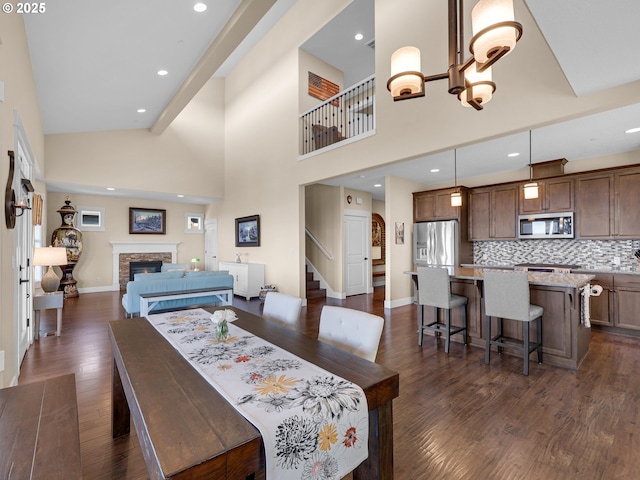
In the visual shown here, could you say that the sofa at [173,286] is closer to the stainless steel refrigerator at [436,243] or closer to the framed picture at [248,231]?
the framed picture at [248,231]

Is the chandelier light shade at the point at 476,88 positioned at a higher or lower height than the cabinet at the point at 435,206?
higher

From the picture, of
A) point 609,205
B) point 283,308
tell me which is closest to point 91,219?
point 283,308

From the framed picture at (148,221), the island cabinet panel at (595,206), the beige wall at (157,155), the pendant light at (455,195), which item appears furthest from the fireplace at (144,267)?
the island cabinet panel at (595,206)

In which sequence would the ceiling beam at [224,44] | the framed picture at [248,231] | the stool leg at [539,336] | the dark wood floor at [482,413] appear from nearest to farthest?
the dark wood floor at [482,413] < the stool leg at [539,336] < the ceiling beam at [224,44] < the framed picture at [248,231]

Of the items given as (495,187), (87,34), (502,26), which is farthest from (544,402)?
(87,34)

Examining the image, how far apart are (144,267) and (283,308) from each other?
8237 mm

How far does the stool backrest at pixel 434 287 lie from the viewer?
371 centimetres

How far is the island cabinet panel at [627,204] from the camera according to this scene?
14.3 feet

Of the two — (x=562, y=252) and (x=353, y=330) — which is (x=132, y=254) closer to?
(x=353, y=330)

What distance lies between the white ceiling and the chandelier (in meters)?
0.45

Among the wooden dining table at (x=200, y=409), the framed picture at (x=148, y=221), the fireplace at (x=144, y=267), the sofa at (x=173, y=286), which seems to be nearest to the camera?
the wooden dining table at (x=200, y=409)

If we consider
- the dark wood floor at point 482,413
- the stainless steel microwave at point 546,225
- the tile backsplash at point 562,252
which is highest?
the stainless steel microwave at point 546,225

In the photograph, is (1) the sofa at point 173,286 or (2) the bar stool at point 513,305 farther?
(1) the sofa at point 173,286

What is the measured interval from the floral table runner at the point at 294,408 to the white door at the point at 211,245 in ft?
27.6
